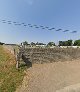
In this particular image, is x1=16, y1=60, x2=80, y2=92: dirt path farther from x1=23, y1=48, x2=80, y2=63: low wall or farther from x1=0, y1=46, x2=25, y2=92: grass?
x1=23, y1=48, x2=80, y2=63: low wall

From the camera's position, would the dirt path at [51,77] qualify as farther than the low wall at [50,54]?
No

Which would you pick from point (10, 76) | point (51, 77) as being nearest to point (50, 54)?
point (51, 77)

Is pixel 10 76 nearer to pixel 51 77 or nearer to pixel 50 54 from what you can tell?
pixel 51 77

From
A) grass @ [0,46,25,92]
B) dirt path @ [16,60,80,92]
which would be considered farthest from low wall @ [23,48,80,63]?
grass @ [0,46,25,92]

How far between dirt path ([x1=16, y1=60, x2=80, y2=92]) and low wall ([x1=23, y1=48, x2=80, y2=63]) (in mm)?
800

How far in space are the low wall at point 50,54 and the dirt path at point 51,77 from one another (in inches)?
31.5

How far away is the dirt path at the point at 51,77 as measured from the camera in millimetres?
17663

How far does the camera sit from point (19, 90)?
17031 mm

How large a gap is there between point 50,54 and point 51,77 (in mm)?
5813

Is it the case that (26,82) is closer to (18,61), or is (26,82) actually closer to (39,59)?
(18,61)

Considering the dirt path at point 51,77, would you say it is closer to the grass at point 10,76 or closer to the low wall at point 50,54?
the grass at point 10,76

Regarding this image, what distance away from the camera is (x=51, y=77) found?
20.1 meters

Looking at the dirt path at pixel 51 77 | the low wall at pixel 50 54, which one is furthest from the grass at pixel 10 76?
the low wall at pixel 50 54

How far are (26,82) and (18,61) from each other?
399 cm
